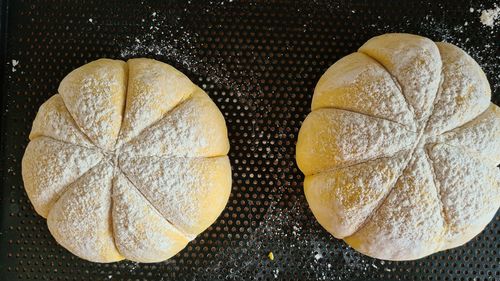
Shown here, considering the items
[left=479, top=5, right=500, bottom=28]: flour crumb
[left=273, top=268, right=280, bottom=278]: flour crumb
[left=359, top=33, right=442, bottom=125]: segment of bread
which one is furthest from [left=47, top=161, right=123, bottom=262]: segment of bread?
[left=479, top=5, right=500, bottom=28]: flour crumb

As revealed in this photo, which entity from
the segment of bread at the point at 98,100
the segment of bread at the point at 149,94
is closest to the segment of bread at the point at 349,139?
the segment of bread at the point at 149,94

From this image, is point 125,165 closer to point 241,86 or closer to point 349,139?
point 241,86

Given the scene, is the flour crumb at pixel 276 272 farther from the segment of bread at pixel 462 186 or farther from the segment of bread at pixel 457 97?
the segment of bread at pixel 457 97

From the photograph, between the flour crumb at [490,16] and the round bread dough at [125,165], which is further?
the flour crumb at [490,16]

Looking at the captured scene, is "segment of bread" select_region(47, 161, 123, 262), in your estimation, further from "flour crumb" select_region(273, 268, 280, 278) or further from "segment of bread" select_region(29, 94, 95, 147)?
"flour crumb" select_region(273, 268, 280, 278)

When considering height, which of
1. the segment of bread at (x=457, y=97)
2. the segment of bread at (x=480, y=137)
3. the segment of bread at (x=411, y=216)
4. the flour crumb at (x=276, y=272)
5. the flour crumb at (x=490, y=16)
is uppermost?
the flour crumb at (x=490, y=16)

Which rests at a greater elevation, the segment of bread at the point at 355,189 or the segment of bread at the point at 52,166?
the segment of bread at the point at 52,166

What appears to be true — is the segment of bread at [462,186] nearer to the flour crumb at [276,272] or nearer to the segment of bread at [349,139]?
the segment of bread at [349,139]
